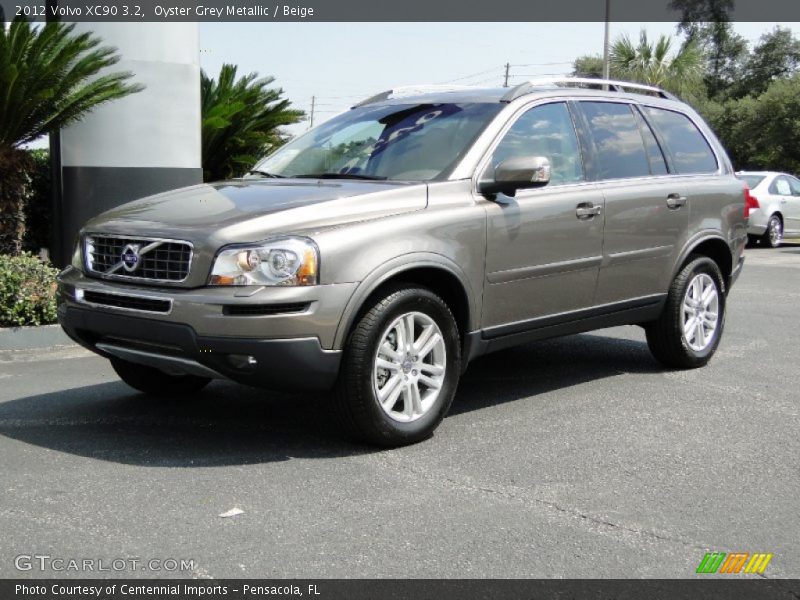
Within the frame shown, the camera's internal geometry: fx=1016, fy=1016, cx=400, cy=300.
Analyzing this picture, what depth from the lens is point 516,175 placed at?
5.37m

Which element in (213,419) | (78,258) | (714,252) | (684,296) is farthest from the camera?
(714,252)

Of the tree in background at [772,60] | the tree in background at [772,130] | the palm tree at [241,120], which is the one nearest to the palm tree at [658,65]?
the tree in background at [772,130]

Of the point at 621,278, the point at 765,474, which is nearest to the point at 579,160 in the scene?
the point at 621,278

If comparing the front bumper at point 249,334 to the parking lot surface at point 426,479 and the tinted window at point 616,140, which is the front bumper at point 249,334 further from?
the tinted window at point 616,140

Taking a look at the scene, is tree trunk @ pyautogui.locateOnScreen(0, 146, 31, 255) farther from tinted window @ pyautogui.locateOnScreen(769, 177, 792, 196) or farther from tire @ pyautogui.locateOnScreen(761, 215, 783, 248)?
tinted window @ pyautogui.locateOnScreen(769, 177, 792, 196)

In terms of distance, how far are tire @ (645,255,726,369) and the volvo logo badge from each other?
3.65m

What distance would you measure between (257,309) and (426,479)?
1088 mm

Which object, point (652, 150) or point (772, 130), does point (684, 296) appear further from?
point (772, 130)

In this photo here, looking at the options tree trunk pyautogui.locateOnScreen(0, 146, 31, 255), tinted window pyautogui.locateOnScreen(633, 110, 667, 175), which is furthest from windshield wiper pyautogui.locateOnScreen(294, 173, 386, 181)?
tree trunk pyautogui.locateOnScreen(0, 146, 31, 255)

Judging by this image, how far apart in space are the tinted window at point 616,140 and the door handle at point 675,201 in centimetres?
23

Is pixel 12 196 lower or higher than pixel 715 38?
lower

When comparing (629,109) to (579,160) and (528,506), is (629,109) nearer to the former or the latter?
(579,160)

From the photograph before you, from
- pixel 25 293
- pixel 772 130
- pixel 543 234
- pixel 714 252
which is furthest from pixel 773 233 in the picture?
pixel 772 130

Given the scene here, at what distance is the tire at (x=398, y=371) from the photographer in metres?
4.83
